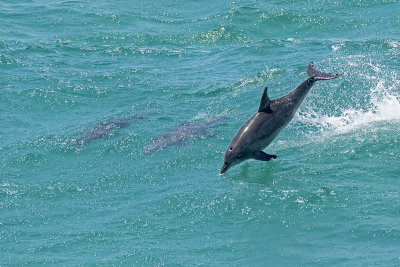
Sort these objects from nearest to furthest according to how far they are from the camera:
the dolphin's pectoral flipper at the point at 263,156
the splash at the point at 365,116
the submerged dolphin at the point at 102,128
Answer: the dolphin's pectoral flipper at the point at 263,156, the splash at the point at 365,116, the submerged dolphin at the point at 102,128

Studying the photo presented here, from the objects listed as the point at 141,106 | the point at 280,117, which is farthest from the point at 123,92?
the point at 280,117

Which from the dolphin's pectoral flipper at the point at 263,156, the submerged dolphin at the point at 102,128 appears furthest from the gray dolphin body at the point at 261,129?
the submerged dolphin at the point at 102,128

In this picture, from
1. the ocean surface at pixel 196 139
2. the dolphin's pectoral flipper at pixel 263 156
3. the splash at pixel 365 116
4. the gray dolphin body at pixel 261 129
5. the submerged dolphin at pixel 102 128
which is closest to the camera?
the ocean surface at pixel 196 139

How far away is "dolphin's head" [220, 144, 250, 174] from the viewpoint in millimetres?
16922

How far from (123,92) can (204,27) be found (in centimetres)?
933

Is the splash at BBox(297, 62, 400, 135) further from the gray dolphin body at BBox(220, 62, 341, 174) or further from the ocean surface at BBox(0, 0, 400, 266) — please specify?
the gray dolphin body at BBox(220, 62, 341, 174)

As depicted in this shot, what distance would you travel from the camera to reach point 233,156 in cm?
1697

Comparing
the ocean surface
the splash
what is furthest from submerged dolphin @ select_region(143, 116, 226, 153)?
the splash

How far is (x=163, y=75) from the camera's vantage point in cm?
2759

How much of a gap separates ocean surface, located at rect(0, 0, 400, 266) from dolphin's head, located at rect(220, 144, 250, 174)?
51 cm

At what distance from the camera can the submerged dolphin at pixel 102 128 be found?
2125 centimetres

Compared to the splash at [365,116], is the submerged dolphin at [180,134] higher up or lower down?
lower down

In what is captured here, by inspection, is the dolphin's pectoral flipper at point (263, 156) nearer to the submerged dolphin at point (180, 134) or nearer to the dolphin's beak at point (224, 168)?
the dolphin's beak at point (224, 168)

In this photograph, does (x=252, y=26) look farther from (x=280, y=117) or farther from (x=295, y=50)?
(x=280, y=117)
